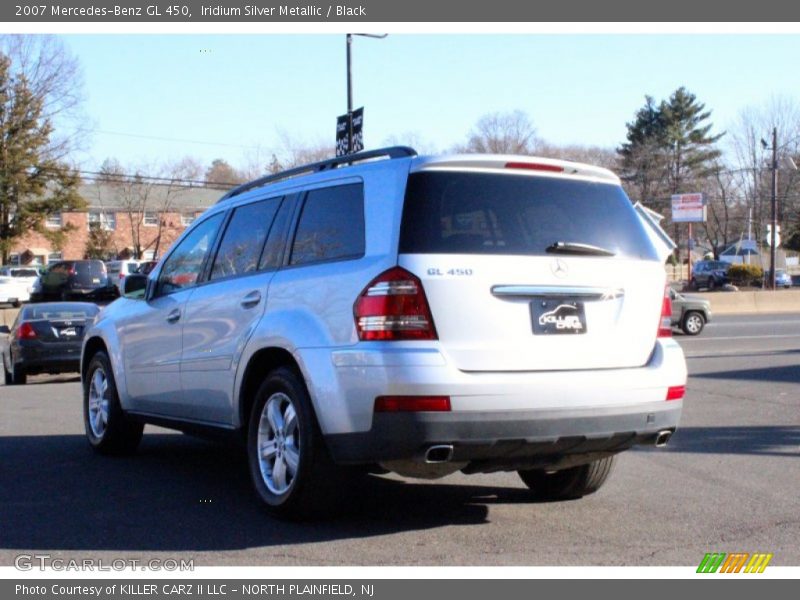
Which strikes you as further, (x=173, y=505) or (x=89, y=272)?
(x=89, y=272)

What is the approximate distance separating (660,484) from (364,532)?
8.18 ft

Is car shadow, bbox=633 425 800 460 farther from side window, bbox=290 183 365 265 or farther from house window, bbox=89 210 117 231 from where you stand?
house window, bbox=89 210 117 231

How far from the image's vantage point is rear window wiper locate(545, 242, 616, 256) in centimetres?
568

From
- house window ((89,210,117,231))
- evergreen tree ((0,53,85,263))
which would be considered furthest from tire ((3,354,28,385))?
house window ((89,210,117,231))

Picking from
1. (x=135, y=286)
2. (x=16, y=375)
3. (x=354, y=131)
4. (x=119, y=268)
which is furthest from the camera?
(x=119, y=268)

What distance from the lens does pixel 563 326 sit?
18.3ft

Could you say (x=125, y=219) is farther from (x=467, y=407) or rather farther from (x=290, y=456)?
(x=467, y=407)

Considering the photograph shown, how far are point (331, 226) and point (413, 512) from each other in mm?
1835

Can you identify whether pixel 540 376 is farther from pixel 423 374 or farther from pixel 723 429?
pixel 723 429

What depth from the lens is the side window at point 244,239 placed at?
6.76 metres

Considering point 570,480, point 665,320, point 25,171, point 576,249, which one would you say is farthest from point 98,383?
point 25,171

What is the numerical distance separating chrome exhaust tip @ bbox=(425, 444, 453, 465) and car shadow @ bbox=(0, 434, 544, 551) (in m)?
0.77

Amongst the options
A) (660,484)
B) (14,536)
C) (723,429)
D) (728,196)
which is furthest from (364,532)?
(728,196)

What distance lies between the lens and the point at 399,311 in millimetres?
5277
